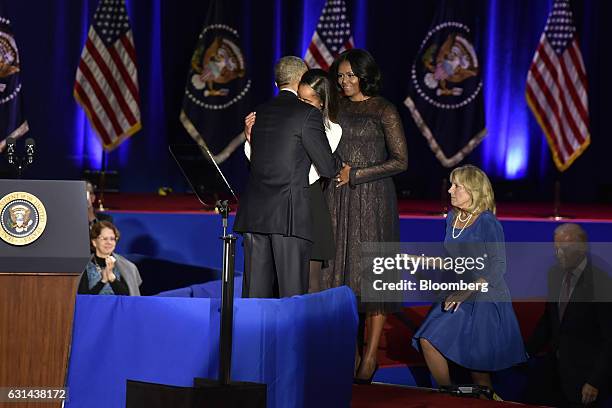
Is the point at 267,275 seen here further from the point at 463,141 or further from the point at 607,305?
the point at 463,141

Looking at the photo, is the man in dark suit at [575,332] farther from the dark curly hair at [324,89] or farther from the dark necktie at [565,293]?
the dark curly hair at [324,89]

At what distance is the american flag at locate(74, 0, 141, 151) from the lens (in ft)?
31.1

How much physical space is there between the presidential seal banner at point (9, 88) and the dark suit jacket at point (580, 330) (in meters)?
5.56

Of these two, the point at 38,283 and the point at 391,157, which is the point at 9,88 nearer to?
the point at 391,157

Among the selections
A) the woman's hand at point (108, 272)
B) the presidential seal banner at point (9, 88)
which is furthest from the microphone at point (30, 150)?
the presidential seal banner at point (9, 88)

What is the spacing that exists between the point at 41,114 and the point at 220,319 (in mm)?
7998

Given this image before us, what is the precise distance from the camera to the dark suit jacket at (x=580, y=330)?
4754mm

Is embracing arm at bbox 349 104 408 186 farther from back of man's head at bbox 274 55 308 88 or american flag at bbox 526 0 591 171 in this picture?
american flag at bbox 526 0 591 171

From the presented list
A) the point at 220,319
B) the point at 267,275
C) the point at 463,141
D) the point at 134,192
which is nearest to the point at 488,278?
the point at 267,275

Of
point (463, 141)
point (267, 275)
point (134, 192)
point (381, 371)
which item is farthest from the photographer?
point (134, 192)

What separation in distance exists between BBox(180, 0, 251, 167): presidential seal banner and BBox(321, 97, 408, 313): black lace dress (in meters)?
5.03

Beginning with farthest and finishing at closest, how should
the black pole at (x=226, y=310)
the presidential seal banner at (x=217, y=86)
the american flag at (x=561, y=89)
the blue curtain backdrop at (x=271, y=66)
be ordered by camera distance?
the blue curtain backdrop at (x=271, y=66), the presidential seal banner at (x=217, y=86), the american flag at (x=561, y=89), the black pole at (x=226, y=310)

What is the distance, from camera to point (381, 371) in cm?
520

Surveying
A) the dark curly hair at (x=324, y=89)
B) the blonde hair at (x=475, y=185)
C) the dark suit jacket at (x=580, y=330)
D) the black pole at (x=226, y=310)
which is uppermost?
the dark curly hair at (x=324, y=89)
